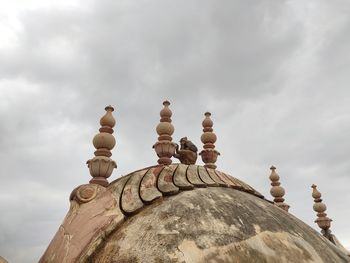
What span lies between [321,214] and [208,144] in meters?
4.37

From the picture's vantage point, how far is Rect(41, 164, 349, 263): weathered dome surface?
3471 mm

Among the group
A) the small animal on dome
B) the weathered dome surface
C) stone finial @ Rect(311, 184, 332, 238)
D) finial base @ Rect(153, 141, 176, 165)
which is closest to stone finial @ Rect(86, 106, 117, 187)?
the weathered dome surface

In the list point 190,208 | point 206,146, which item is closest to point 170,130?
point 206,146

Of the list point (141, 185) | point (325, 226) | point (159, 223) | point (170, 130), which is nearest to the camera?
point (159, 223)

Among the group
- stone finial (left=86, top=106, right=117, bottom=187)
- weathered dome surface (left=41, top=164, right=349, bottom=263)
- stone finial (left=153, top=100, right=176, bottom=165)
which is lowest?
weathered dome surface (left=41, top=164, right=349, bottom=263)

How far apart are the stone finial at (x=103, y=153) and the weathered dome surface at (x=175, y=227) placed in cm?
35

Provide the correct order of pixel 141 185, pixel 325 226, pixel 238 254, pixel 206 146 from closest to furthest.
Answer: pixel 238 254 → pixel 141 185 → pixel 206 146 → pixel 325 226

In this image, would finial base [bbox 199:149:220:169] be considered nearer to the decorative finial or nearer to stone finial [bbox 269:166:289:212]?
the decorative finial

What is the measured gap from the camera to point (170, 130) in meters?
6.14

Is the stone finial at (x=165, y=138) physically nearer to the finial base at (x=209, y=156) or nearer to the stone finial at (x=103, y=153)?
the stone finial at (x=103, y=153)

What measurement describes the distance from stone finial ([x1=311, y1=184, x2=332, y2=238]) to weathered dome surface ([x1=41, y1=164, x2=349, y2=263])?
14.2 ft

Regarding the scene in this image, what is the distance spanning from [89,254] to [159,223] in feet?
2.78

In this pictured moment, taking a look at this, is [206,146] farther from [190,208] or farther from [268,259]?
[268,259]

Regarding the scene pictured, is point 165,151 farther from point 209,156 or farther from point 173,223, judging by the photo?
point 173,223
